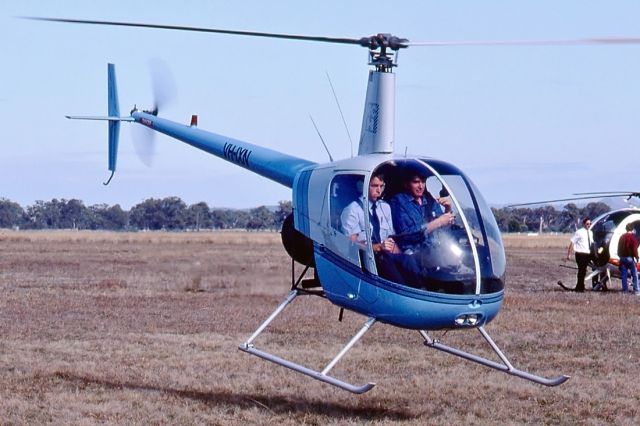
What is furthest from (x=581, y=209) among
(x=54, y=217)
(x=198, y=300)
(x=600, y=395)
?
(x=600, y=395)

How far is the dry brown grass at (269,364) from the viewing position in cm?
956

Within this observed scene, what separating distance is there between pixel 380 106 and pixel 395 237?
5.16ft

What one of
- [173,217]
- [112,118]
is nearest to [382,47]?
[112,118]

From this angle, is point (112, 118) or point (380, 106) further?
point (112, 118)

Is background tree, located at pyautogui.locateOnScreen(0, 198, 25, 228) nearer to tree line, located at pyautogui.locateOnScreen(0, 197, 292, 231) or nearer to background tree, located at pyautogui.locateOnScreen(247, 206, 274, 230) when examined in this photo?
tree line, located at pyautogui.locateOnScreen(0, 197, 292, 231)

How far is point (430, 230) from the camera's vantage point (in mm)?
8203

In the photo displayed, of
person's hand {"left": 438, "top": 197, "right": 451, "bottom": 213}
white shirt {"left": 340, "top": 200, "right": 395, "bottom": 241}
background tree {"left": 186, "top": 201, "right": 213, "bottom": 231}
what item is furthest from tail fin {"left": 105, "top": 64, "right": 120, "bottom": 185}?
background tree {"left": 186, "top": 201, "right": 213, "bottom": 231}

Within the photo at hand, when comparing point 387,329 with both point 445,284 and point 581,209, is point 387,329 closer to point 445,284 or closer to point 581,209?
point 445,284

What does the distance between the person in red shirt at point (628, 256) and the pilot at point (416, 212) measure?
16135mm

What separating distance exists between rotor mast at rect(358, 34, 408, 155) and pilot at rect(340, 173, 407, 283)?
85 cm

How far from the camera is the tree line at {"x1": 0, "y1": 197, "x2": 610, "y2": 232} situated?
84750mm

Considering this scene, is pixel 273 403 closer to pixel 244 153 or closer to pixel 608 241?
pixel 244 153

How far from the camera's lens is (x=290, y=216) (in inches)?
398

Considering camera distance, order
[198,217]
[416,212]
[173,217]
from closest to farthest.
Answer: [416,212], [173,217], [198,217]
